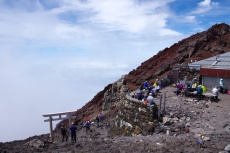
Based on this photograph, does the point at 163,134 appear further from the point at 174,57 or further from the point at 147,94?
the point at 174,57

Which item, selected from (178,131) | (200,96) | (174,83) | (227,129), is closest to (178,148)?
(178,131)

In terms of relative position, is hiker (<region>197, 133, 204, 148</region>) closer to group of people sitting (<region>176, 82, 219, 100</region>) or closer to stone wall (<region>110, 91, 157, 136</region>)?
stone wall (<region>110, 91, 157, 136</region>)

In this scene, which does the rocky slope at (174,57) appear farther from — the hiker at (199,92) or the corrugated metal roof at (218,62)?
the hiker at (199,92)

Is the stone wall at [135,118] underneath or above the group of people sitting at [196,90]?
underneath

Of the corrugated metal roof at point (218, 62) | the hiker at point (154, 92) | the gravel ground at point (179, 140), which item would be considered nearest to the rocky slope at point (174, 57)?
the corrugated metal roof at point (218, 62)

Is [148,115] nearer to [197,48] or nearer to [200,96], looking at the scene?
[200,96]

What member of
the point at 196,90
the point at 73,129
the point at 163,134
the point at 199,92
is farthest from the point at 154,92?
the point at 73,129

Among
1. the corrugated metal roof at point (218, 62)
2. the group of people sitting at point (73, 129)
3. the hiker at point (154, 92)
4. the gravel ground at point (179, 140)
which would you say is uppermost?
the corrugated metal roof at point (218, 62)

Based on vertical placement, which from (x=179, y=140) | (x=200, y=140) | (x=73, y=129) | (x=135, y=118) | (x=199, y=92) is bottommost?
(x=73, y=129)

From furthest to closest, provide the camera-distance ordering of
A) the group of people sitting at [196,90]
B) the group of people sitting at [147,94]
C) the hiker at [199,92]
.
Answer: the hiker at [199,92]
the group of people sitting at [196,90]
the group of people sitting at [147,94]

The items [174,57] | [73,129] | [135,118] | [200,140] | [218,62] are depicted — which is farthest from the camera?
[174,57]

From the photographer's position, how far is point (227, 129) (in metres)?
12.5

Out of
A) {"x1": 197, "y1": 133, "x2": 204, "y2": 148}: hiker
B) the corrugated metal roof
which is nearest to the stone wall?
{"x1": 197, "y1": 133, "x2": 204, "y2": 148}: hiker

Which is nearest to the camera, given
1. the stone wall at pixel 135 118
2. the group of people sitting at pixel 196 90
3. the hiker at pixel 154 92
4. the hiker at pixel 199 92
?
the stone wall at pixel 135 118
